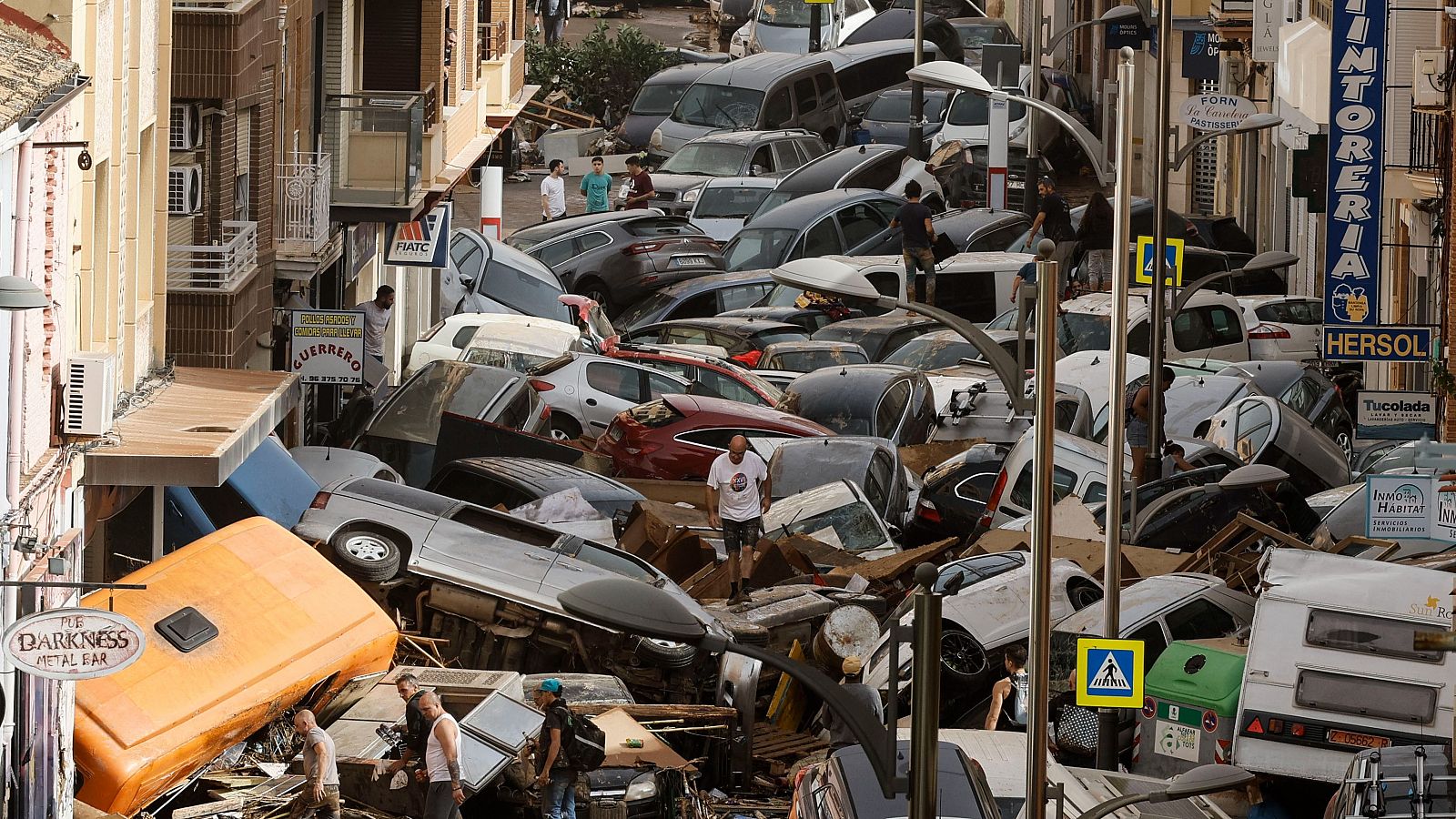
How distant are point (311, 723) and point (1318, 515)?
11.5m

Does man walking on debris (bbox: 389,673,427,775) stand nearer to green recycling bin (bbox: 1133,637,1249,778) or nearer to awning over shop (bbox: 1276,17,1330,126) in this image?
green recycling bin (bbox: 1133,637,1249,778)

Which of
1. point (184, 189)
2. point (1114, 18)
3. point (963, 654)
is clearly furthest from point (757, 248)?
point (963, 654)

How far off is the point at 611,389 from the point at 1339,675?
13273mm

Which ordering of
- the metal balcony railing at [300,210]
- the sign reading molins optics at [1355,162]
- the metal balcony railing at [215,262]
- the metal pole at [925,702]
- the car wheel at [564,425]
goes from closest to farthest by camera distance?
the metal pole at [925,702] → the metal balcony railing at [215,262] → the metal balcony railing at [300,210] → the sign reading molins optics at [1355,162] → the car wheel at [564,425]

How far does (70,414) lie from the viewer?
1573 cm

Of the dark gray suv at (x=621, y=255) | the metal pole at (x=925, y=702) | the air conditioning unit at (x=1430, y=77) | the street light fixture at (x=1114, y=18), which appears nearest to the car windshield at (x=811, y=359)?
the street light fixture at (x=1114, y=18)

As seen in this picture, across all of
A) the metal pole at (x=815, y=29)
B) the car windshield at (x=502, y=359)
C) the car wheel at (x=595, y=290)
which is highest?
the metal pole at (x=815, y=29)

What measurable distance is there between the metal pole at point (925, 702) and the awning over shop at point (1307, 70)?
22.7 metres

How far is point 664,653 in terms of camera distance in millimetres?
18500

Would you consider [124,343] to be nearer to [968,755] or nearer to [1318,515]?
[968,755]

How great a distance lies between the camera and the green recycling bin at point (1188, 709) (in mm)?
15969

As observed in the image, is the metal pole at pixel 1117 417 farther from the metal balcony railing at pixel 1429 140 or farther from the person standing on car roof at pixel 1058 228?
the person standing on car roof at pixel 1058 228

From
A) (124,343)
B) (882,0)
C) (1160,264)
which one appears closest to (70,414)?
(124,343)

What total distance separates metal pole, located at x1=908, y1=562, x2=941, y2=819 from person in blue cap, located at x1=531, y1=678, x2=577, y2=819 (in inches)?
228
